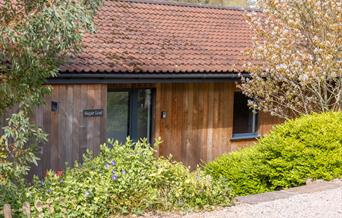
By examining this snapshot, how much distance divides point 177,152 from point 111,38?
10.4 feet

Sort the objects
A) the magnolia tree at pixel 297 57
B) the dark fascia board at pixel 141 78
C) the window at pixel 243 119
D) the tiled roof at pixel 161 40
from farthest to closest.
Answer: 1. the window at pixel 243 119
2. the magnolia tree at pixel 297 57
3. the tiled roof at pixel 161 40
4. the dark fascia board at pixel 141 78

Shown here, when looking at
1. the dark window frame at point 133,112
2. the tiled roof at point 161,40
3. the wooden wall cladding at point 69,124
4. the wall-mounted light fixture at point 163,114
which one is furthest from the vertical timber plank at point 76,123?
the wall-mounted light fixture at point 163,114

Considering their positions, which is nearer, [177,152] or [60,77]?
[60,77]

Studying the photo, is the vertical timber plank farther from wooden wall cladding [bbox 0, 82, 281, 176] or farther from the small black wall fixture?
the small black wall fixture

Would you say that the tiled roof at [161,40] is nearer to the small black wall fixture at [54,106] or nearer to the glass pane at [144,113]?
the small black wall fixture at [54,106]

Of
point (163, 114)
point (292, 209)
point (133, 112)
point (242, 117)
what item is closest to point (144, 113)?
point (133, 112)

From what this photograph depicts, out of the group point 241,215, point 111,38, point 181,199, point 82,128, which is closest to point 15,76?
point 181,199

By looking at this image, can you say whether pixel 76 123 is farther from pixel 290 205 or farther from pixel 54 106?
pixel 290 205

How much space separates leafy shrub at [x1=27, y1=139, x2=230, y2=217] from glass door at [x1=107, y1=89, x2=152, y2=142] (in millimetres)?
5009

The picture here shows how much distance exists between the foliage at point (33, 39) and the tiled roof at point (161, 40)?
3.97 m

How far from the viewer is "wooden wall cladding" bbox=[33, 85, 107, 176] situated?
432 inches

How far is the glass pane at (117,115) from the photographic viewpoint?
12.9m

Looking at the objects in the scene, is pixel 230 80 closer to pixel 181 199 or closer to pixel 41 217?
pixel 181 199

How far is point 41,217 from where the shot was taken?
6.45 metres
